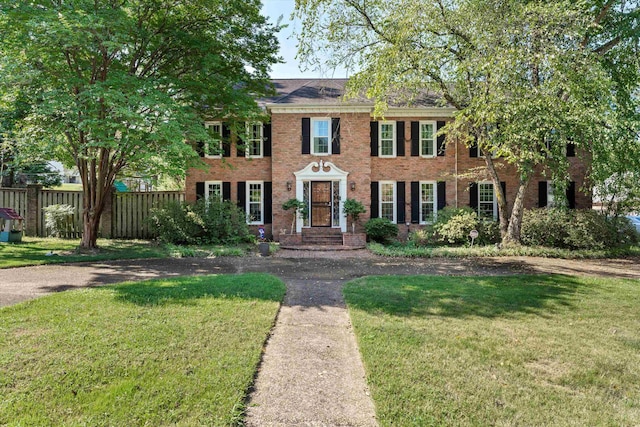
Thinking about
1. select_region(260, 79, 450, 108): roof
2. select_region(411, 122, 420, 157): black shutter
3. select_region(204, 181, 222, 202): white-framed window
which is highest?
select_region(260, 79, 450, 108): roof

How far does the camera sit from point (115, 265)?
9.23 metres

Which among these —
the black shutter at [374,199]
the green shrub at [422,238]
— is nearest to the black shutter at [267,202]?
the black shutter at [374,199]

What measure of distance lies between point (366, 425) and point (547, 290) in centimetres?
577

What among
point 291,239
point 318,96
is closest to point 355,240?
point 291,239

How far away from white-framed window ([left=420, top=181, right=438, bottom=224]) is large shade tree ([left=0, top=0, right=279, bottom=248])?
25.9 ft

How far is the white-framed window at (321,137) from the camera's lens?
15.3 m

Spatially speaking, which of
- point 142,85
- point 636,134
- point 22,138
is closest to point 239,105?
point 142,85

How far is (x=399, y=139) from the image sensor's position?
15539 millimetres

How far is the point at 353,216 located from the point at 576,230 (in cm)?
766

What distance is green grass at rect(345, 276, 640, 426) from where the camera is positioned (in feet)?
9.72

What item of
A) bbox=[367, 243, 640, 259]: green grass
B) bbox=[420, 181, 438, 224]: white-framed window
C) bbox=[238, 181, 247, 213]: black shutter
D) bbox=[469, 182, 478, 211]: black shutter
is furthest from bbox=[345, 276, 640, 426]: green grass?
bbox=[238, 181, 247, 213]: black shutter

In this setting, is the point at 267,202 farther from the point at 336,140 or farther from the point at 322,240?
the point at 336,140

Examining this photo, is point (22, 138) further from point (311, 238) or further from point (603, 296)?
point (603, 296)

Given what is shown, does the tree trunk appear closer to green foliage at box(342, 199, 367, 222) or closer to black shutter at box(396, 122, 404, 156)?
black shutter at box(396, 122, 404, 156)
